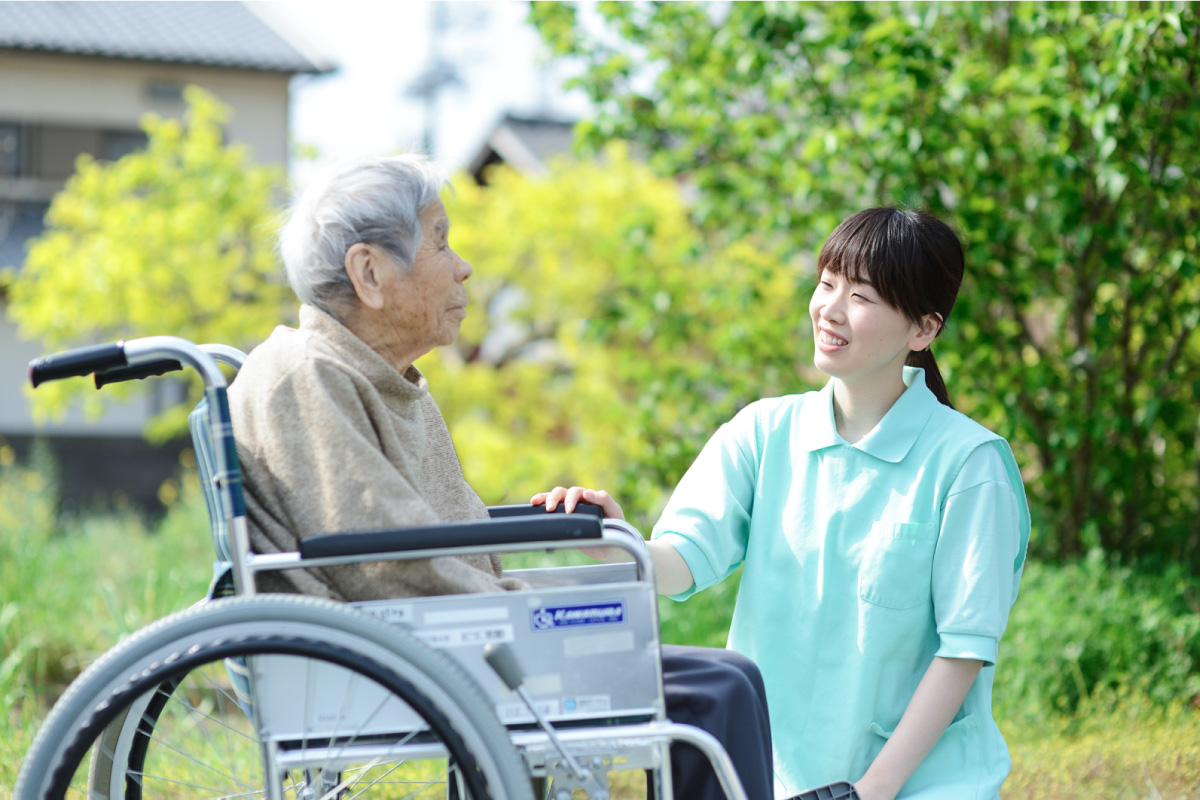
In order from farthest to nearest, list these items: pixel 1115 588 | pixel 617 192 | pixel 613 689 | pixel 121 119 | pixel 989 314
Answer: pixel 121 119
pixel 617 192
pixel 989 314
pixel 1115 588
pixel 613 689

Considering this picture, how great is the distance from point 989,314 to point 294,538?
3.28 meters

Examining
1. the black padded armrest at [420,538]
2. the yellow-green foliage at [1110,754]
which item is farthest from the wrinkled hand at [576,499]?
the yellow-green foliage at [1110,754]

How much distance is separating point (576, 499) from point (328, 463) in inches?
17.8

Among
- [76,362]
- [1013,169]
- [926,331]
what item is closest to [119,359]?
[76,362]

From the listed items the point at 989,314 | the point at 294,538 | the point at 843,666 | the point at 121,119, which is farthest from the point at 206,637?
the point at 121,119

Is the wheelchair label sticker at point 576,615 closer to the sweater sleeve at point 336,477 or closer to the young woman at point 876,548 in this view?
the sweater sleeve at point 336,477

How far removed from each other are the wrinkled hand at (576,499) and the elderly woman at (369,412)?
14 centimetres

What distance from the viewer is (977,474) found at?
5.30ft

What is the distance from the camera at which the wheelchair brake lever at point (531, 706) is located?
1312mm

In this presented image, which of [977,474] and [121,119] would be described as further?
[121,119]

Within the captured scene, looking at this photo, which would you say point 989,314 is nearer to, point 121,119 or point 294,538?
point 294,538

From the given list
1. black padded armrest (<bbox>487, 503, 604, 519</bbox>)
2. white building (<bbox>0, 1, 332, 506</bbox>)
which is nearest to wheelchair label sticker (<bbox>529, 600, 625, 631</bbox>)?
black padded armrest (<bbox>487, 503, 604, 519</bbox>)

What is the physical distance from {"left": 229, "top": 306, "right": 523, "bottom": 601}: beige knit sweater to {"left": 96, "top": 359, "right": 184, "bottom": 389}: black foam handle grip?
0.42 feet

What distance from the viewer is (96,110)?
12344mm
